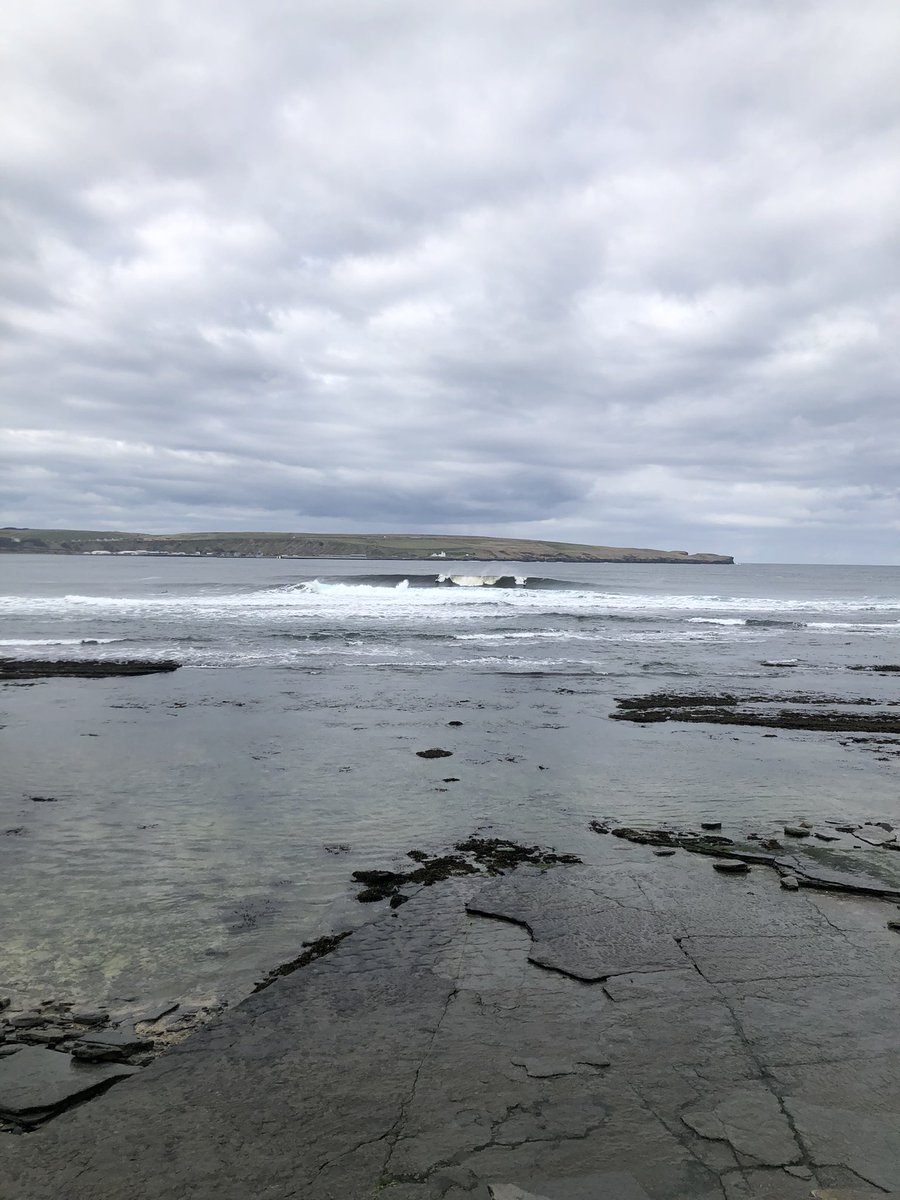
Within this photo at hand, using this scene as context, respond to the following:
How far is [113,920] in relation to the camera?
5863 mm

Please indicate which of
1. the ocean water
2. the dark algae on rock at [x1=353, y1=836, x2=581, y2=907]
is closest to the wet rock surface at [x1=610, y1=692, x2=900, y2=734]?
the ocean water

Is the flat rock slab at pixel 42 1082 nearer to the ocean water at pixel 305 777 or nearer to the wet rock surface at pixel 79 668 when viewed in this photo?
the ocean water at pixel 305 777

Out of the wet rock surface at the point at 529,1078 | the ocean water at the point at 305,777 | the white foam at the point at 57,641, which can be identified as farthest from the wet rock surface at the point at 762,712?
the white foam at the point at 57,641

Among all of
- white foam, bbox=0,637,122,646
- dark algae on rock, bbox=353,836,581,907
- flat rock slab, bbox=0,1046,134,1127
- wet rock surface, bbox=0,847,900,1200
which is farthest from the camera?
white foam, bbox=0,637,122,646

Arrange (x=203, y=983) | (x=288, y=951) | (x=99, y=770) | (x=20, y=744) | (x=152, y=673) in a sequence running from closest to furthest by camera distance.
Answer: (x=203, y=983)
(x=288, y=951)
(x=99, y=770)
(x=20, y=744)
(x=152, y=673)

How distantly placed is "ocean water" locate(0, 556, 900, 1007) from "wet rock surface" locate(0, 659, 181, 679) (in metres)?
0.99

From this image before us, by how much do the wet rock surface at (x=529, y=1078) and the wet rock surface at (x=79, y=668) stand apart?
54.9ft

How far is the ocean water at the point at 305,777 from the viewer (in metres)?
5.82

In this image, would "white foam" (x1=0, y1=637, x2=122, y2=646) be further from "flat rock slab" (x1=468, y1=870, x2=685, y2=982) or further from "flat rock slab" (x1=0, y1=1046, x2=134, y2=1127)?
"flat rock slab" (x1=0, y1=1046, x2=134, y2=1127)

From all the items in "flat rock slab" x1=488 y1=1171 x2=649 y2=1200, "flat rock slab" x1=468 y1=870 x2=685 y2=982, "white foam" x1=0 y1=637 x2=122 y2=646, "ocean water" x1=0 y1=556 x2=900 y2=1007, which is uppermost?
"flat rock slab" x1=488 y1=1171 x2=649 y2=1200

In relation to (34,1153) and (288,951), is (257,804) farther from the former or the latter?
(34,1153)

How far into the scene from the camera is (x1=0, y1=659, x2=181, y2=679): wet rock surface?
19.7 meters

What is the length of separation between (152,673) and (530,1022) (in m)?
18.1

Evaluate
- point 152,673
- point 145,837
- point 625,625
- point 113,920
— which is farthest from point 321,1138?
point 625,625
